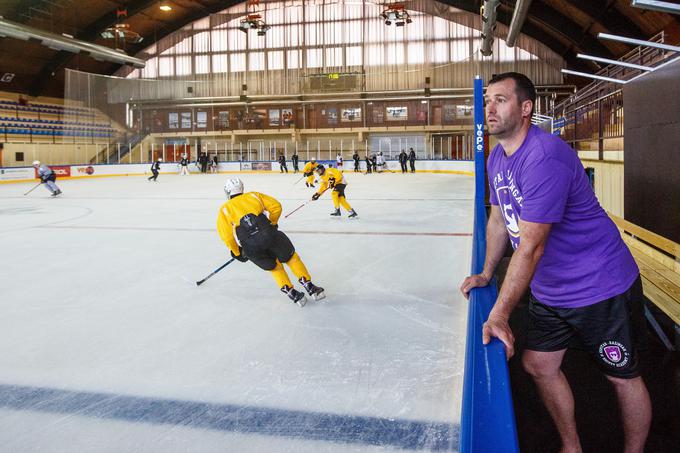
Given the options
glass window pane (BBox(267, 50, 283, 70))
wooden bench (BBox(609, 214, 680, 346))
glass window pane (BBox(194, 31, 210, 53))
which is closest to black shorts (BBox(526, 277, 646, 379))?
wooden bench (BBox(609, 214, 680, 346))

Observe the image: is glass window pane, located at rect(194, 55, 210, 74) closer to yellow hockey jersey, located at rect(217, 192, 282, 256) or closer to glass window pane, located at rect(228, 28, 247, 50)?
glass window pane, located at rect(228, 28, 247, 50)

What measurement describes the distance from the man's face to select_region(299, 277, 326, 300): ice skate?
304 centimetres

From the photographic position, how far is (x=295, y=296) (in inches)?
183

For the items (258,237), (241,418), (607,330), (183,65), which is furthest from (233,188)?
(183,65)

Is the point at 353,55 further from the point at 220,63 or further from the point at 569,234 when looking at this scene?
the point at 569,234

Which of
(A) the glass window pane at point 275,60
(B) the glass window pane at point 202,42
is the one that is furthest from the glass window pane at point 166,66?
(A) the glass window pane at point 275,60

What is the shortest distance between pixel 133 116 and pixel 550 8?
82.4ft

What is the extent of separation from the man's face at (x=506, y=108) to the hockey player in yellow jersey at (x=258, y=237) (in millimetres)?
2917

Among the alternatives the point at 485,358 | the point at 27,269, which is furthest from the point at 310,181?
the point at 485,358

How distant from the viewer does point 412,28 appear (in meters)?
37.3

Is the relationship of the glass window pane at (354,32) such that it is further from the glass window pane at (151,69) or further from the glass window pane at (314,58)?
the glass window pane at (151,69)

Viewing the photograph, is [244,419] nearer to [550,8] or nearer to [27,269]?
[27,269]

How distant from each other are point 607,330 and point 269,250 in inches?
126

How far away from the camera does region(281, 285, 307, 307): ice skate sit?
4641 millimetres
